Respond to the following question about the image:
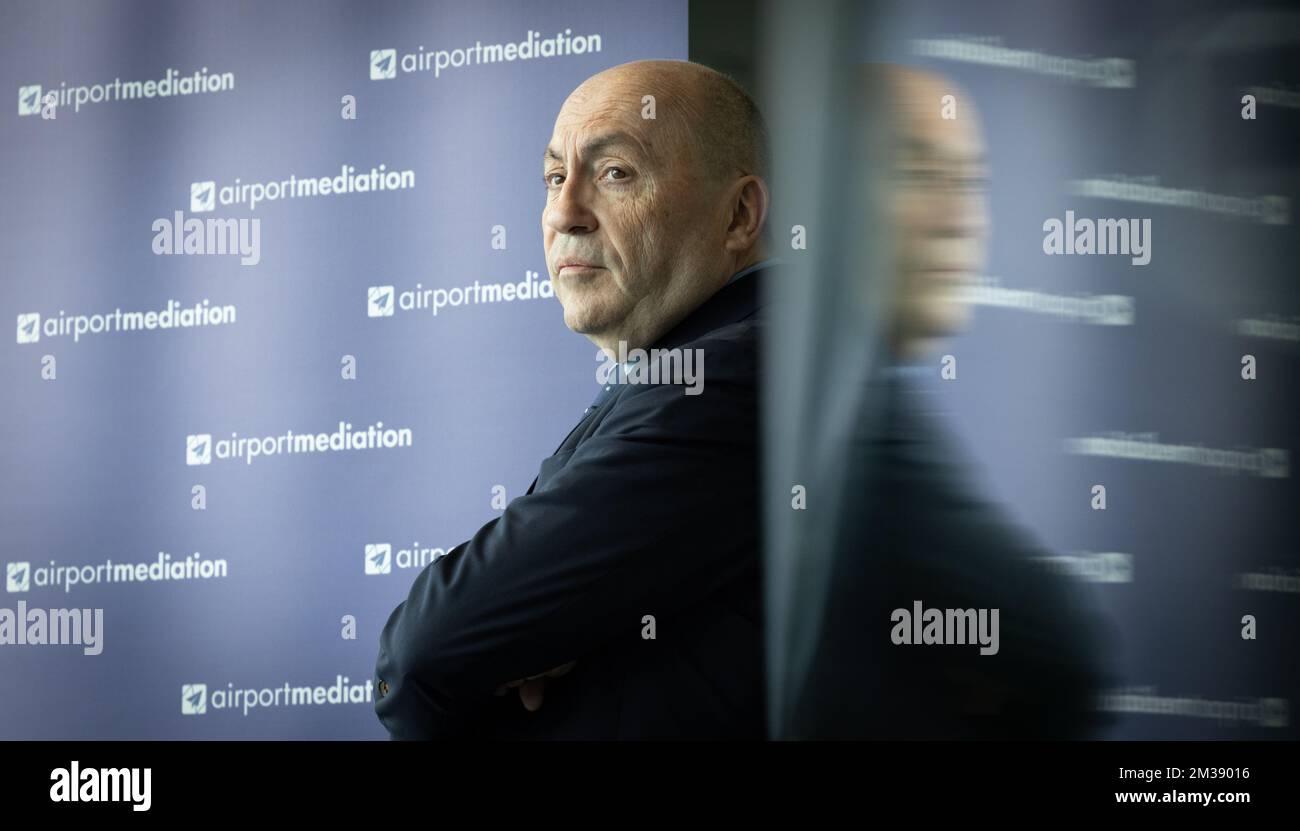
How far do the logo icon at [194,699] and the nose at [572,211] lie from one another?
1.56 meters

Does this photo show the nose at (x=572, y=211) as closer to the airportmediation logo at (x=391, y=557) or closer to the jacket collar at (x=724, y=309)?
the jacket collar at (x=724, y=309)

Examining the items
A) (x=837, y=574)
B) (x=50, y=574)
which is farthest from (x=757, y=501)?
(x=50, y=574)

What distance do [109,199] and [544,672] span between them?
211 cm

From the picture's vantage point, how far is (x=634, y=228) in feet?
6.75

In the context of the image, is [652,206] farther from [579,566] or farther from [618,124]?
[579,566]

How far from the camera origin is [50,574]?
10.0ft

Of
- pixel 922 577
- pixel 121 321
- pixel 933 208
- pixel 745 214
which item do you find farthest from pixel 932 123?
pixel 121 321

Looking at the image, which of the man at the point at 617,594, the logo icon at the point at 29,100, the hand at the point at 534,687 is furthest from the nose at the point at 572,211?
the logo icon at the point at 29,100

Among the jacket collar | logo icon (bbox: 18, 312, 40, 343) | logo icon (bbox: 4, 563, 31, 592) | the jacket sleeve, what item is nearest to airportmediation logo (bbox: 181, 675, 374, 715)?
logo icon (bbox: 4, 563, 31, 592)

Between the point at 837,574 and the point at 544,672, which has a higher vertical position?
the point at 837,574

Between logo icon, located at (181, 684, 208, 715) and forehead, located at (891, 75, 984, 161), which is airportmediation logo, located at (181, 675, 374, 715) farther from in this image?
forehead, located at (891, 75, 984, 161)

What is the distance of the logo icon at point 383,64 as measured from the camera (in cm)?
311

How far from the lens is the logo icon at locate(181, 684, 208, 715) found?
116 inches
